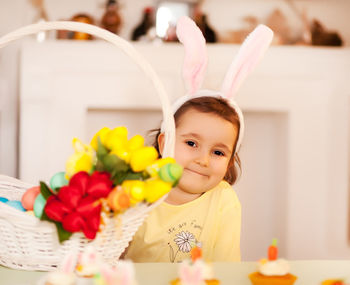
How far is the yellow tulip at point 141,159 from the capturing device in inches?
33.5

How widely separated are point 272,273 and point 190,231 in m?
0.47

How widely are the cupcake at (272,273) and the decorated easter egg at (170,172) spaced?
0.19 meters

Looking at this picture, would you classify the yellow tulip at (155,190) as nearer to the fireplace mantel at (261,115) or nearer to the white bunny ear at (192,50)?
the white bunny ear at (192,50)

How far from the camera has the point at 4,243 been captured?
871 millimetres

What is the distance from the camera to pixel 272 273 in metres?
0.80

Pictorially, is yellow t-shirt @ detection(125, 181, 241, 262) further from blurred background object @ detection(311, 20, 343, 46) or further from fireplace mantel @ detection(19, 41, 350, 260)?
blurred background object @ detection(311, 20, 343, 46)

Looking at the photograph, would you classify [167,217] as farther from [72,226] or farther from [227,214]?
[72,226]

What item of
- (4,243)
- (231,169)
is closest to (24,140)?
(231,169)

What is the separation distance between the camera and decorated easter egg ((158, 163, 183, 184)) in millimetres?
839

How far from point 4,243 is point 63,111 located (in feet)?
5.04

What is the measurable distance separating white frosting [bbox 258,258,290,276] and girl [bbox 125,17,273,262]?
42cm

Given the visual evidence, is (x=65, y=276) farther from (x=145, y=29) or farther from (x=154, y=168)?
(x=145, y=29)

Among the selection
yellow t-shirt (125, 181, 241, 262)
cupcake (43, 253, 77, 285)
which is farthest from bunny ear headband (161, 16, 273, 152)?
cupcake (43, 253, 77, 285)

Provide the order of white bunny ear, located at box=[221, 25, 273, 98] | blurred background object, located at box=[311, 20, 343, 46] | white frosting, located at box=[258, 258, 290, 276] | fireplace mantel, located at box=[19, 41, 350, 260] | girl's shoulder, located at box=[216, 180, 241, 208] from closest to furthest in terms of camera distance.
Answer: white frosting, located at box=[258, 258, 290, 276], white bunny ear, located at box=[221, 25, 273, 98], girl's shoulder, located at box=[216, 180, 241, 208], fireplace mantel, located at box=[19, 41, 350, 260], blurred background object, located at box=[311, 20, 343, 46]
